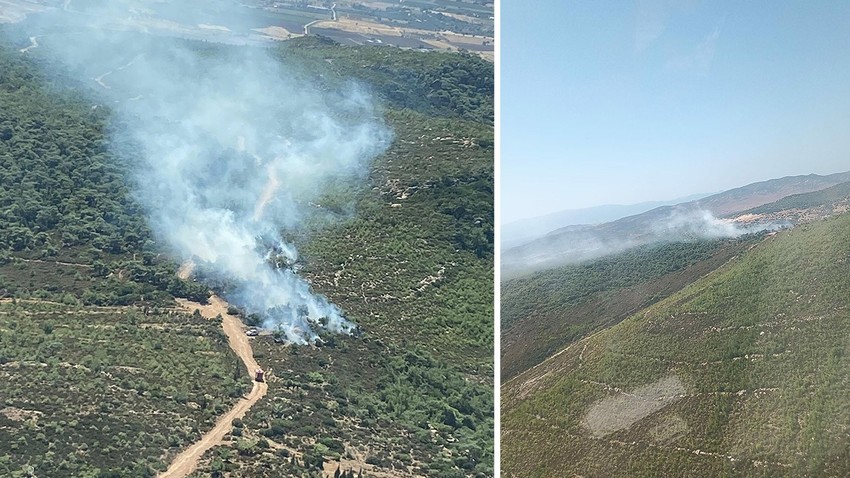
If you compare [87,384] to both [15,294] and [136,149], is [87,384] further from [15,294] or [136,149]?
[136,149]

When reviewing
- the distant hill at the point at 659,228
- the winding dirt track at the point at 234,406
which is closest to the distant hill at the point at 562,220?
the distant hill at the point at 659,228

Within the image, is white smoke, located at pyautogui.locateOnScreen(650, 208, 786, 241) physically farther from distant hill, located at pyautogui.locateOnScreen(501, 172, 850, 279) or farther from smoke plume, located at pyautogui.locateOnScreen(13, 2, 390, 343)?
smoke plume, located at pyautogui.locateOnScreen(13, 2, 390, 343)

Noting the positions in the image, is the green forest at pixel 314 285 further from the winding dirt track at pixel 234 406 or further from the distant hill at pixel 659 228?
the distant hill at pixel 659 228

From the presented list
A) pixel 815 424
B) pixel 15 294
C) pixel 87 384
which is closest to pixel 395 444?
pixel 87 384

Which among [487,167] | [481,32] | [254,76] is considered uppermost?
[481,32]

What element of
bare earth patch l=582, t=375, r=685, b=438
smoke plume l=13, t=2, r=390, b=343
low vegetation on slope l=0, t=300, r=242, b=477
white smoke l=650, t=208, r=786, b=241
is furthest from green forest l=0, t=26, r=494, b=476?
white smoke l=650, t=208, r=786, b=241

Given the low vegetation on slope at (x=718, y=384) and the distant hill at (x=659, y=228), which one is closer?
the low vegetation on slope at (x=718, y=384)
